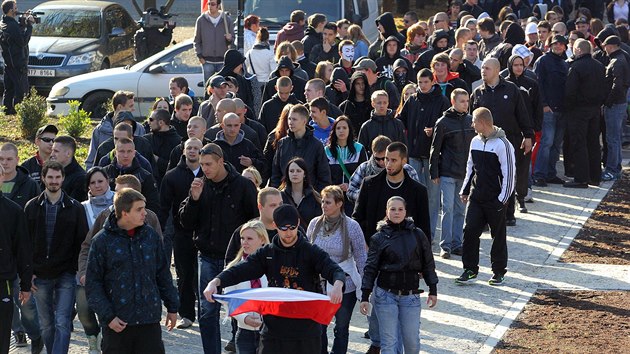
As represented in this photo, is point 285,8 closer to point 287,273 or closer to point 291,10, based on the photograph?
point 291,10

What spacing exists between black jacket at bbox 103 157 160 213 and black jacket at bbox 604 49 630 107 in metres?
8.69

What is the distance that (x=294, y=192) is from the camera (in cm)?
1121

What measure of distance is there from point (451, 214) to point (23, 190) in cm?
504

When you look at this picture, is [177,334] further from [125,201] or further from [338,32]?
[338,32]

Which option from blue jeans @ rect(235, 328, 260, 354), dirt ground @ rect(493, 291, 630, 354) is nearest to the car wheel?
dirt ground @ rect(493, 291, 630, 354)

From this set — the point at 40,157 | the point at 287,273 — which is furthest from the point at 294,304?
the point at 40,157

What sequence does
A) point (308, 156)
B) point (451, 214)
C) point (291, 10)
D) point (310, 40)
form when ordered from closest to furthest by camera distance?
point (308, 156) < point (451, 214) < point (310, 40) < point (291, 10)

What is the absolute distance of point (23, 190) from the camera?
11141mm

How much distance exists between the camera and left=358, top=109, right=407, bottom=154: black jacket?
1374 centimetres

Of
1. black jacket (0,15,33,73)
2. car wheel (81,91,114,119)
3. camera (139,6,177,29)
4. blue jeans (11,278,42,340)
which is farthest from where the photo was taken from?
camera (139,6,177,29)

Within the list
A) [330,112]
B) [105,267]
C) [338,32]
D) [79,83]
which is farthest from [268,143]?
[79,83]

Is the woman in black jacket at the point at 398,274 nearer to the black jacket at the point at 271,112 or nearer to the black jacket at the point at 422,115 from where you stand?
the black jacket at the point at 422,115

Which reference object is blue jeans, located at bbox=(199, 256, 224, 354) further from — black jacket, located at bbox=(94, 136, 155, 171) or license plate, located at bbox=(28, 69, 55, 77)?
license plate, located at bbox=(28, 69, 55, 77)

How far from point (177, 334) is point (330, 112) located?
374 centimetres
